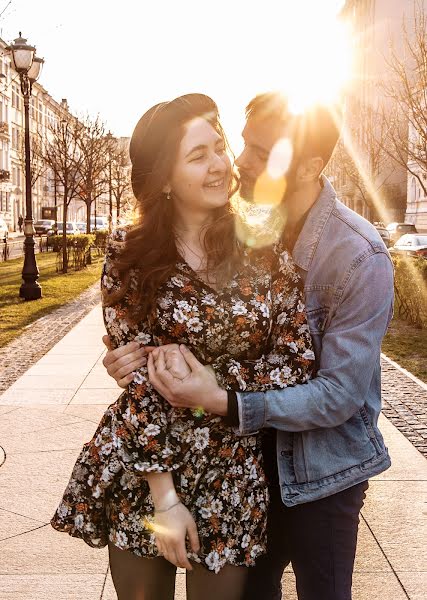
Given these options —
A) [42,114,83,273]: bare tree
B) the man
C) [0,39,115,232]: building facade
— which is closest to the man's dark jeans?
the man

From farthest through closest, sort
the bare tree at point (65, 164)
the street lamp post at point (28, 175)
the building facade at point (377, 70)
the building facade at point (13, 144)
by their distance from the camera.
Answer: the building facade at point (13, 144), the building facade at point (377, 70), the bare tree at point (65, 164), the street lamp post at point (28, 175)

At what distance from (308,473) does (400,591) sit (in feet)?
6.04

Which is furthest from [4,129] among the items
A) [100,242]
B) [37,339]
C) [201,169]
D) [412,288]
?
[201,169]

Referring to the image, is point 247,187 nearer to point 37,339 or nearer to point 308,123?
point 308,123

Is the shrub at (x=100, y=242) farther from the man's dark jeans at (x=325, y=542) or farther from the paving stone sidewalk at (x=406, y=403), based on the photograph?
the man's dark jeans at (x=325, y=542)

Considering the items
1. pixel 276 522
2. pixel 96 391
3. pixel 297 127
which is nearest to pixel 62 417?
pixel 96 391

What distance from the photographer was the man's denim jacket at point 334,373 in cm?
206

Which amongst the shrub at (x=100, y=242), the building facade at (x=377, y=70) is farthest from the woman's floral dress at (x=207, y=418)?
the building facade at (x=377, y=70)

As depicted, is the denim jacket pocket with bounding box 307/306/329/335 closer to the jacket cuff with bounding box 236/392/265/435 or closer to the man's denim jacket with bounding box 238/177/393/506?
the man's denim jacket with bounding box 238/177/393/506

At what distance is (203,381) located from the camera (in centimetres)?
206

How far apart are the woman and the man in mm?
67

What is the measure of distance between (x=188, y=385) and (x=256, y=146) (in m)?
0.74

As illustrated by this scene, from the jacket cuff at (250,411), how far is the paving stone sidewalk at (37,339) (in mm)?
A: 6470

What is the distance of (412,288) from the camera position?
13.2 meters
